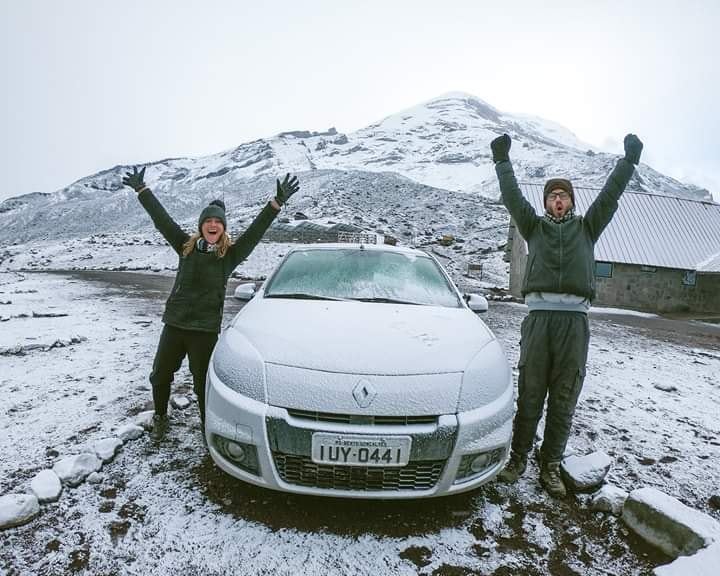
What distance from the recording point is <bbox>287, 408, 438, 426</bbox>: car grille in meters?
2.05

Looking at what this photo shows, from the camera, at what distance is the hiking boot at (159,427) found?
304 cm

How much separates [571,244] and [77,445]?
11.6ft

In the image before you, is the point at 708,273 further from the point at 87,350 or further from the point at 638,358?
the point at 87,350

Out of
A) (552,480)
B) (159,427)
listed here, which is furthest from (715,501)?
(159,427)

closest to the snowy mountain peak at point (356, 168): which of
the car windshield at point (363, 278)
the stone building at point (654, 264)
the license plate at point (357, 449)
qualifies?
the stone building at point (654, 264)

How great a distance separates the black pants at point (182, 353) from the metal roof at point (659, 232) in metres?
16.4

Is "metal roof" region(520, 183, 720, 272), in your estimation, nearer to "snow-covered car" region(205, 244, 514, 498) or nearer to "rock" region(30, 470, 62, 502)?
"snow-covered car" region(205, 244, 514, 498)

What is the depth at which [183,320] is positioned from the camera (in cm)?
289

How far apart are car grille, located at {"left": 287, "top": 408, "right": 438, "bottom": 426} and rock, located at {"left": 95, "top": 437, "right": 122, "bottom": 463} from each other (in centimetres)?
149

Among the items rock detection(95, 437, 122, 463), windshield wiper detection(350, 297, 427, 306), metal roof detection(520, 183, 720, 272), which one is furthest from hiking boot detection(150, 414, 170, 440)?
metal roof detection(520, 183, 720, 272)

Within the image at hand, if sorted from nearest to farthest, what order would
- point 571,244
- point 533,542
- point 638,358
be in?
point 533,542
point 571,244
point 638,358

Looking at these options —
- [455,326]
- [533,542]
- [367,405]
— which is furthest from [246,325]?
[533,542]

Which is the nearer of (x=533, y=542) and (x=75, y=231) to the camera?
(x=533, y=542)

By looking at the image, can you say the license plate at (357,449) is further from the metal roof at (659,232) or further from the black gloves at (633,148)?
the metal roof at (659,232)
